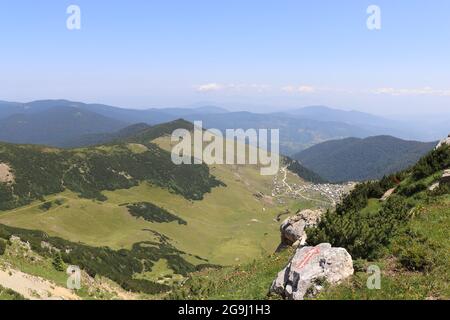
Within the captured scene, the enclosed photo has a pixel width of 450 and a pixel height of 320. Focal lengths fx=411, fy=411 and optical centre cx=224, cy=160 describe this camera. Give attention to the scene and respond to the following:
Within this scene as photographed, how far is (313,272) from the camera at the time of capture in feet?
63.4

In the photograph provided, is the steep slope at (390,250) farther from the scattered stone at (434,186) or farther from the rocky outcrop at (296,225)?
the rocky outcrop at (296,225)

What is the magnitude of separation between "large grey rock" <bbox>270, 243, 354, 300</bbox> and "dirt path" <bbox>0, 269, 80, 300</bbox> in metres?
16.7

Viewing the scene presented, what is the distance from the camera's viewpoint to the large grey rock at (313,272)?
18859 millimetres

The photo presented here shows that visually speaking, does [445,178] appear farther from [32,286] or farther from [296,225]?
[32,286]

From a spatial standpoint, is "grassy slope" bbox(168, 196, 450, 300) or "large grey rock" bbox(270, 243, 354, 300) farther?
"large grey rock" bbox(270, 243, 354, 300)

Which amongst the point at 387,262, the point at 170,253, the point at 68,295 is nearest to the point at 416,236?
the point at 387,262

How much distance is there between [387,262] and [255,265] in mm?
12691

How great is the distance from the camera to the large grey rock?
742 inches

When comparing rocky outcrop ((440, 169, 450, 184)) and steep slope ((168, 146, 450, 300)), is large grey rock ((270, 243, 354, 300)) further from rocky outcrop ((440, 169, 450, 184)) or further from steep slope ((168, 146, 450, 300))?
rocky outcrop ((440, 169, 450, 184))

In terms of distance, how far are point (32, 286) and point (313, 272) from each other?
21.7 m

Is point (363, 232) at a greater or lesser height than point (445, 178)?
lesser

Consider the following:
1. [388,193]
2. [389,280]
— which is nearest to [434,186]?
[388,193]

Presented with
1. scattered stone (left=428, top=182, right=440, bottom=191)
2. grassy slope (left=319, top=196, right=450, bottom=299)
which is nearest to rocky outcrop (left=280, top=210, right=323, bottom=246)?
scattered stone (left=428, top=182, right=440, bottom=191)
